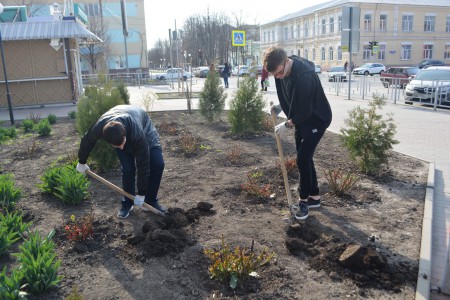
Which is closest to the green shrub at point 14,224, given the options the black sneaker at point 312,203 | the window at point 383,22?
the black sneaker at point 312,203

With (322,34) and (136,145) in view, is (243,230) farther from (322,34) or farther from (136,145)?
(322,34)

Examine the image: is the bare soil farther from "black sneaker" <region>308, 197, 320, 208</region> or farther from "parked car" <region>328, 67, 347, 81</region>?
"parked car" <region>328, 67, 347, 81</region>

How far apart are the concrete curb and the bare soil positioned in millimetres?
60

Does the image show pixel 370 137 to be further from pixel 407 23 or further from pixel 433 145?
pixel 407 23

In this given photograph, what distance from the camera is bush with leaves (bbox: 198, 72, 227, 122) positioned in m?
Answer: 10.9

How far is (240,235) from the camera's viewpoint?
3979 millimetres

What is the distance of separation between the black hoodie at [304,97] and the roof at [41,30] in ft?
43.3

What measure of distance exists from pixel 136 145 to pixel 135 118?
374 mm

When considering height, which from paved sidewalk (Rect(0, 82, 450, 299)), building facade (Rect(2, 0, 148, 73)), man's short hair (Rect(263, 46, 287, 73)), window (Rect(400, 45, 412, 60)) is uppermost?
building facade (Rect(2, 0, 148, 73))

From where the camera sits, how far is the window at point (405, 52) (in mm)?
51719

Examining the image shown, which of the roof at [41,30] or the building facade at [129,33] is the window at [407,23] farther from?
the roof at [41,30]

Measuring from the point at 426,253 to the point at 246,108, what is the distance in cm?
599

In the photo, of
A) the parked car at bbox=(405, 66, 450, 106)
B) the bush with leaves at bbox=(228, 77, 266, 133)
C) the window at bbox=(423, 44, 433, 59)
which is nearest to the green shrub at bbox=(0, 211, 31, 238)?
the bush with leaves at bbox=(228, 77, 266, 133)

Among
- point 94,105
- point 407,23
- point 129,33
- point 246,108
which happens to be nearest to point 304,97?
point 94,105
